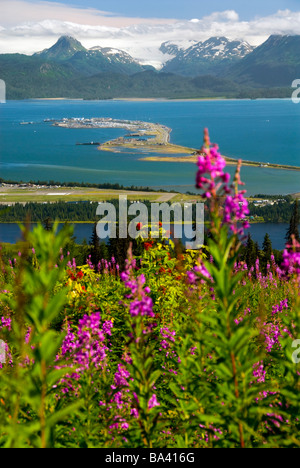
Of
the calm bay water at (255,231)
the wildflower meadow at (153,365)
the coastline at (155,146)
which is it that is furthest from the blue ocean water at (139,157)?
the wildflower meadow at (153,365)

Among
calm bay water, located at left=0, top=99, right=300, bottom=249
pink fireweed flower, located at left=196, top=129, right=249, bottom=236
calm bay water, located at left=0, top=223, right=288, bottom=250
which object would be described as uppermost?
pink fireweed flower, located at left=196, top=129, right=249, bottom=236

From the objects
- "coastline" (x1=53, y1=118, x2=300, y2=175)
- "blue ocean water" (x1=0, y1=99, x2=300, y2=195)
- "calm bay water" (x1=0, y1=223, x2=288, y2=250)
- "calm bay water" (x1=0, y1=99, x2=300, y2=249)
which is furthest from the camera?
"coastline" (x1=53, y1=118, x2=300, y2=175)

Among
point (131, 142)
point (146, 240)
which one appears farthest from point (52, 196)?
point (146, 240)

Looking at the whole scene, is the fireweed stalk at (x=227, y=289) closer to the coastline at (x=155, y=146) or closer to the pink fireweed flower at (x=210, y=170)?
the pink fireweed flower at (x=210, y=170)

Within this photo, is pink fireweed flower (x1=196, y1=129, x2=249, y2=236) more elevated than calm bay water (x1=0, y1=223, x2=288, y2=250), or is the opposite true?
pink fireweed flower (x1=196, y1=129, x2=249, y2=236)

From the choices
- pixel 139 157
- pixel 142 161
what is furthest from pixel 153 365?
pixel 139 157

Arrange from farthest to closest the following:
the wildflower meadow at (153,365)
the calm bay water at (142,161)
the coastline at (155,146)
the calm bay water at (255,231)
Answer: the coastline at (155,146) → the calm bay water at (142,161) → the calm bay water at (255,231) → the wildflower meadow at (153,365)

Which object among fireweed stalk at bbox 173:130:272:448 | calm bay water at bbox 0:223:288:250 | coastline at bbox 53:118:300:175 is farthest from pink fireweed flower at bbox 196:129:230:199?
coastline at bbox 53:118:300:175

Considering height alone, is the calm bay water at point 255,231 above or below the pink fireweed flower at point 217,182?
below

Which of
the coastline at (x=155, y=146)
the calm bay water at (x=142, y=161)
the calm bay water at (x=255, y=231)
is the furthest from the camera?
the coastline at (x=155, y=146)

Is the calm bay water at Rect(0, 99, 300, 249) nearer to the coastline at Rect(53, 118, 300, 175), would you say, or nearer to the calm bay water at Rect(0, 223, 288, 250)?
the calm bay water at Rect(0, 223, 288, 250)
